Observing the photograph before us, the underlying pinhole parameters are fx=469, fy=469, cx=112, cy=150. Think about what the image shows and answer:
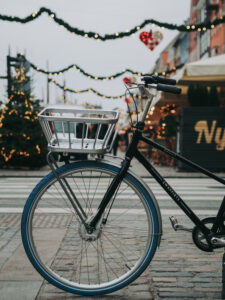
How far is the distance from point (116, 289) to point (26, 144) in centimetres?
1296

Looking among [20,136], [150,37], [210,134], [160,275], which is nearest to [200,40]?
[150,37]

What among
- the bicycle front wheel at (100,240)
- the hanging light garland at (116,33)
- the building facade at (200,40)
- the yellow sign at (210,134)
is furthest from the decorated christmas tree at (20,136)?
the building facade at (200,40)

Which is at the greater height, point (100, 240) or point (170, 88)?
point (170, 88)

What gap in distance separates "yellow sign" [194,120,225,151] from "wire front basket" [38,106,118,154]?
40.4ft

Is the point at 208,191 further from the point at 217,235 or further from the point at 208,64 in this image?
the point at 217,235

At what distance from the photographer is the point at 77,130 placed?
307 centimetres

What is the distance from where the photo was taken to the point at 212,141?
15031 millimetres

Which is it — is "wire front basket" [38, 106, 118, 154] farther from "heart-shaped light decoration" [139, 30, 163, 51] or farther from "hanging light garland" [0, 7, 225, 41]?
"heart-shaped light decoration" [139, 30, 163, 51]

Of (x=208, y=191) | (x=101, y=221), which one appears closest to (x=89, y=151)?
(x=101, y=221)

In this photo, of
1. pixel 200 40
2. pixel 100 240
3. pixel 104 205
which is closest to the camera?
pixel 104 205

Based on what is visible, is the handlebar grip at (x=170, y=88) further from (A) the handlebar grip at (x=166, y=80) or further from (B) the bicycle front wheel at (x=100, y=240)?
(B) the bicycle front wheel at (x=100, y=240)

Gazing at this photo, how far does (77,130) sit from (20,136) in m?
12.7

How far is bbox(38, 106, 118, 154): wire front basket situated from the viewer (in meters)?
2.88

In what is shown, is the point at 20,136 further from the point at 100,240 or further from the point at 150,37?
the point at 100,240
